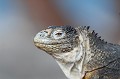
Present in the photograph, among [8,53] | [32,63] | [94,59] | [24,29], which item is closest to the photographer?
[94,59]

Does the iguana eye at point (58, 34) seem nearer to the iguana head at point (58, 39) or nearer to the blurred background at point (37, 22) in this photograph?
the iguana head at point (58, 39)

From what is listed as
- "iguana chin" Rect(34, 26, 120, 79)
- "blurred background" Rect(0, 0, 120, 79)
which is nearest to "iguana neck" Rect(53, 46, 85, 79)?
"iguana chin" Rect(34, 26, 120, 79)

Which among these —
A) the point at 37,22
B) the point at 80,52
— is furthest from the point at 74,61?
the point at 37,22

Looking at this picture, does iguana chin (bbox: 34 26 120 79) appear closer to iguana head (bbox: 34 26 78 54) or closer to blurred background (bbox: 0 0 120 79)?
iguana head (bbox: 34 26 78 54)

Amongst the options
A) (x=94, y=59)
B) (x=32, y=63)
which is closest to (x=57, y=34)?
(x=94, y=59)

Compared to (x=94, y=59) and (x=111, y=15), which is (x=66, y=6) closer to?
(x=111, y=15)

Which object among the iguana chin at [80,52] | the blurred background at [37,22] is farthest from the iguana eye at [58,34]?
the blurred background at [37,22]

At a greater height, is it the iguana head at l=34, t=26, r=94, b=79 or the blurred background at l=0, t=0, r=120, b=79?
the blurred background at l=0, t=0, r=120, b=79

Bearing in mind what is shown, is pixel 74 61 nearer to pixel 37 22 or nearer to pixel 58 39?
pixel 58 39
